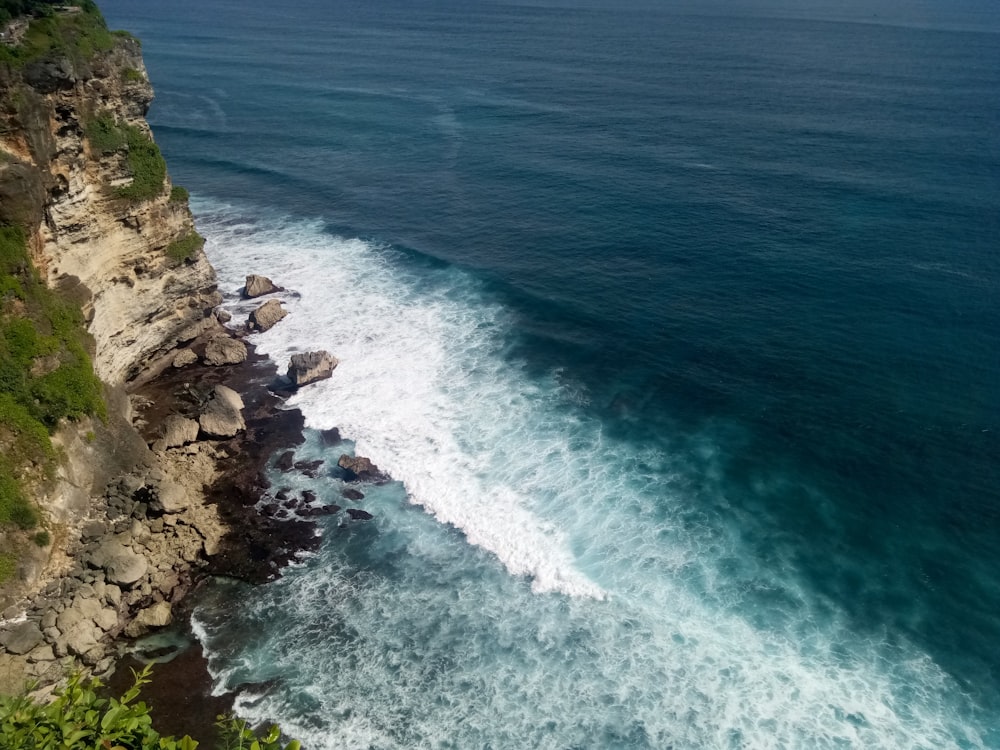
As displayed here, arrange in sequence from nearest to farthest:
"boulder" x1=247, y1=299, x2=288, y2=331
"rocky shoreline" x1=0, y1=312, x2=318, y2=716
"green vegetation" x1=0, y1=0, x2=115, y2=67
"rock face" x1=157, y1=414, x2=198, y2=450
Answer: "rocky shoreline" x1=0, y1=312, x2=318, y2=716, "green vegetation" x1=0, y1=0, x2=115, y2=67, "rock face" x1=157, y1=414, x2=198, y2=450, "boulder" x1=247, y1=299, x2=288, y2=331

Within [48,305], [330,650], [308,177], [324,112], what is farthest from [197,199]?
[330,650]

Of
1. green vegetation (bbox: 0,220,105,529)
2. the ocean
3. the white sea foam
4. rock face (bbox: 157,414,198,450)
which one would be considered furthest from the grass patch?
rock face (bbox: 157,414,198,450)

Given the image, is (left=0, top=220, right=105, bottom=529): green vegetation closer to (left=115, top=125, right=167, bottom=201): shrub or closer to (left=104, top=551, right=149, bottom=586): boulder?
(left=104, top=551, right=149, bottom=586): boulder

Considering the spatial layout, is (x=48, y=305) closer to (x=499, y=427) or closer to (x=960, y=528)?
(x=499, y=427)

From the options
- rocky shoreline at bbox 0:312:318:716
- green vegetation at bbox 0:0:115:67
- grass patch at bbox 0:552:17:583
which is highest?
green vegetation at bbox 0:0:115:67

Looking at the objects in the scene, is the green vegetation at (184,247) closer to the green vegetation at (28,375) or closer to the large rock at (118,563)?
the green vegetation at (28,375)
